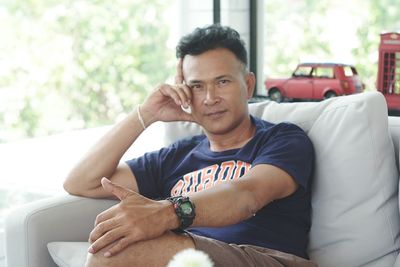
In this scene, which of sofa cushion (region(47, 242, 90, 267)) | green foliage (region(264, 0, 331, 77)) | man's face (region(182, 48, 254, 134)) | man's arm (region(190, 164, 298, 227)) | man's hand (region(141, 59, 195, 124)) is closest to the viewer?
man's arm (region(190, 164, 298, 227))

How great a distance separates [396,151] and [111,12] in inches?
85.8

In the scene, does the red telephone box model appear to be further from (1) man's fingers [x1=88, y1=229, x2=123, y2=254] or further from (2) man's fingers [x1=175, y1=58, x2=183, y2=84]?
(1) man's fingers [x1=88, y1=229, x2=123, y2=254]

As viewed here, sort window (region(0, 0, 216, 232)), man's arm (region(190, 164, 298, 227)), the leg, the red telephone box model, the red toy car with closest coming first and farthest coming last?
the leg → man's arm (region(190, 164, 298, 227)) → the red telephone box model → the red toy car → window (region(0, 0, 216, 232))

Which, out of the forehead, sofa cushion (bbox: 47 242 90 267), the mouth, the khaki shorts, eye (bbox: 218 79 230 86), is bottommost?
sofa cushion (bbox: 47 242 90 267)

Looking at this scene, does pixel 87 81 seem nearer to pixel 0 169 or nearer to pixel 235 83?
pixel 0 169

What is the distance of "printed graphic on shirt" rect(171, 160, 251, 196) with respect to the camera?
1799 mm

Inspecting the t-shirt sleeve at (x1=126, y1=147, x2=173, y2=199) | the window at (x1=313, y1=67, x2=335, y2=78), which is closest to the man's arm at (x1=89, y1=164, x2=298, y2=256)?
the t-shirt sleeve at (x1=126, y1=147, x2=173, y2=199)

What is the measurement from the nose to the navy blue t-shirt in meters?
0.15

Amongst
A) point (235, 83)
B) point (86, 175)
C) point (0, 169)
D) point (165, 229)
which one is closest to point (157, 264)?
point (165, 229)

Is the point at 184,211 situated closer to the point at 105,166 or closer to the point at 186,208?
the point at 186,208

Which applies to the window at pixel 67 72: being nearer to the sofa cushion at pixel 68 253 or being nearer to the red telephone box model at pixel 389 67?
the red telephone box model at pixel 389 67

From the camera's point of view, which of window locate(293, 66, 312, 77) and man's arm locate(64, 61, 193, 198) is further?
window locate(293, 66, 312, 77)

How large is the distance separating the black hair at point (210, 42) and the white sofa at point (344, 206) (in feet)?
1.18

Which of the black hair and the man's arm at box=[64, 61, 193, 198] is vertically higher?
the black hair
